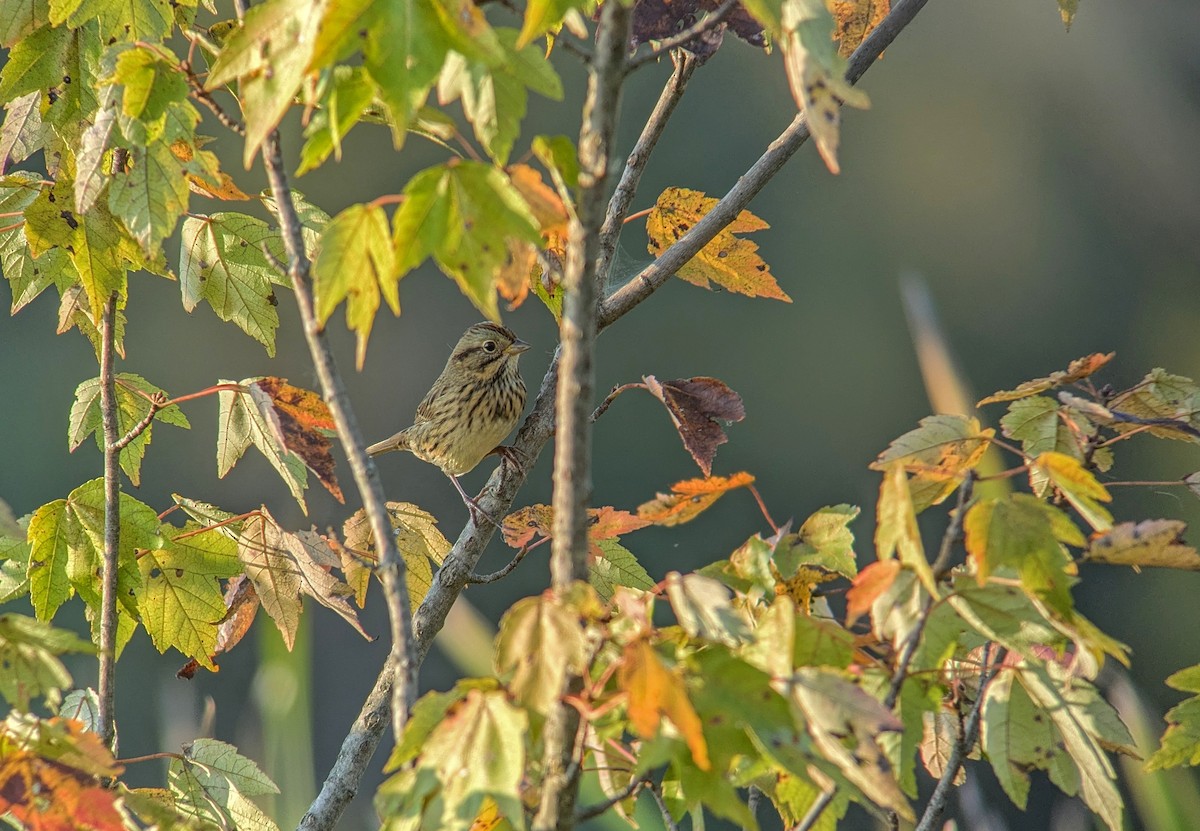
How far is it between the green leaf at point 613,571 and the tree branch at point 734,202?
0.30 meters

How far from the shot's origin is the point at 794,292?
420 centimetres

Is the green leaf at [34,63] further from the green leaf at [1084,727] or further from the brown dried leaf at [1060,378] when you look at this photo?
the green leaf at [1084,727]

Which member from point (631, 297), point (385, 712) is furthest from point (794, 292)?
point (385, 712)

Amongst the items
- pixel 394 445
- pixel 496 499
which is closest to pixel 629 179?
pixel 496 499

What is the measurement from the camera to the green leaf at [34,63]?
140cm

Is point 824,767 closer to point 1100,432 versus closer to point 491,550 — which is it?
point 1100,432

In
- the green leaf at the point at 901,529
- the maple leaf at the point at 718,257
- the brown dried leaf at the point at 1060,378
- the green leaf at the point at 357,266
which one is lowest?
the green leaf at the point at 901,529

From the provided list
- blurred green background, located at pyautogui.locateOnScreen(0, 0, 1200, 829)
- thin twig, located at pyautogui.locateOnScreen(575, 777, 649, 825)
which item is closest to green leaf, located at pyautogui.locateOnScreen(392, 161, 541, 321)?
thin twig, located at pyautogui.locateOnScreen(575, 777, 649, 825)

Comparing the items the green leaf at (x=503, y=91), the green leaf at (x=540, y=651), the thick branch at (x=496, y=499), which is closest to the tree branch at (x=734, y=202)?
the thick branch at (x=496, y=499)

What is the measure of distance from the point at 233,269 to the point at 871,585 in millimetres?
979

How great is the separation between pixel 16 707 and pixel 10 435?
3634mm

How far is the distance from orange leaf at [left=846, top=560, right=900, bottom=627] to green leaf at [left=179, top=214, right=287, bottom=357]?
0.87m

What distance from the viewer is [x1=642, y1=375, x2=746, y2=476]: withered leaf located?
144 cm

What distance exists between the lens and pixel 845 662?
966mm
